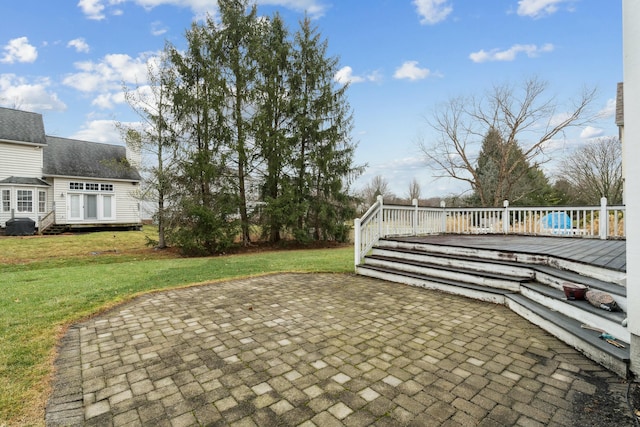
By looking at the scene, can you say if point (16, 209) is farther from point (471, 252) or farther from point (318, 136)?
point (471, 252)

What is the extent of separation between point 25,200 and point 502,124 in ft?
96.8

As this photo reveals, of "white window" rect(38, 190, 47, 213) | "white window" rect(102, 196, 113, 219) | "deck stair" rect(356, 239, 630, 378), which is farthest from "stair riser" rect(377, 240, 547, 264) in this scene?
"white window" rect(38, 190, 47, 213)

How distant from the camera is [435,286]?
5578 mm

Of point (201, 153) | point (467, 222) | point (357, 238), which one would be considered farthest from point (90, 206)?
point (467, 222)

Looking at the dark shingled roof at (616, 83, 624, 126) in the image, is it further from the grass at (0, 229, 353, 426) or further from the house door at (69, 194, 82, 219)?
the house door at (69, 194, 82, 219)

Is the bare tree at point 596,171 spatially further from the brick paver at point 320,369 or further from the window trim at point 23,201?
the window trim at point 23,201

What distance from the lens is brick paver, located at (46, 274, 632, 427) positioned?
6.80ft

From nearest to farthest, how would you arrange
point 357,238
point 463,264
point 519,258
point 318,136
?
point 519,258, point 463,264, point 357,238, point 318,136

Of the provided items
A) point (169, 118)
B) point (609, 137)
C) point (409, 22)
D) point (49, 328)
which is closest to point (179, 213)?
point (169, 118)

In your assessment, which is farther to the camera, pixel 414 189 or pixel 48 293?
pixel 414 189

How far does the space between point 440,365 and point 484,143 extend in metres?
22.3

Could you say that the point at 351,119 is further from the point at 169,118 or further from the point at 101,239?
the point at 101,239

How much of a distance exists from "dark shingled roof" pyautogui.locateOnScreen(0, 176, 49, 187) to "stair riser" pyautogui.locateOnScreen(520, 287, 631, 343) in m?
23.5

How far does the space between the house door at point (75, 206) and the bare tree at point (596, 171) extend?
117 feet
